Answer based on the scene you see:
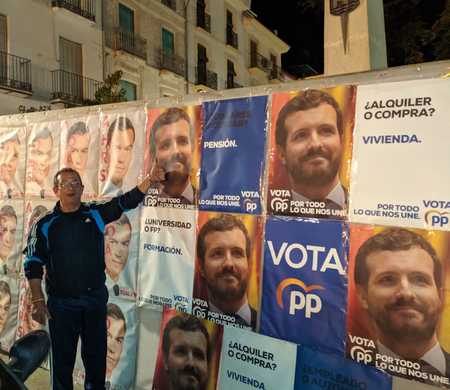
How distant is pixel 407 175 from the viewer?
7.79 feet

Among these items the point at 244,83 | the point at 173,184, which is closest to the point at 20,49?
the point at 173,184

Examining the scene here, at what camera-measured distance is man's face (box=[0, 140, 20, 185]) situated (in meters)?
4.77

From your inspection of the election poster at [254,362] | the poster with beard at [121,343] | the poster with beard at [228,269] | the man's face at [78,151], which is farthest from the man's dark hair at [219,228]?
the man's face at [78,151]

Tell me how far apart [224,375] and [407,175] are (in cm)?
188

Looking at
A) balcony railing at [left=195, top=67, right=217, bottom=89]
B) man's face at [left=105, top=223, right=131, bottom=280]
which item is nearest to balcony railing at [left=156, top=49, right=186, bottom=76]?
balcony railing at [left=195, top=67, right=217, bottom=89]

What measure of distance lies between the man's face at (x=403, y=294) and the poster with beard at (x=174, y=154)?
1.44 m

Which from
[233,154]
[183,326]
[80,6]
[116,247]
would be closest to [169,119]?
[233,154]

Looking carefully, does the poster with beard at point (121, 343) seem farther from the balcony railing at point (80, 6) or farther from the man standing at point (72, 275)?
the balcony railing at point (80, 6)

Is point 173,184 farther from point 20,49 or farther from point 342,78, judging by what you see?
point 20,49

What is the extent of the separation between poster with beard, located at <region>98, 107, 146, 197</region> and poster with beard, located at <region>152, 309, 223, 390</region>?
1162 millimetres

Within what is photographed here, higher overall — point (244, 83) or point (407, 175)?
point (244, 83)

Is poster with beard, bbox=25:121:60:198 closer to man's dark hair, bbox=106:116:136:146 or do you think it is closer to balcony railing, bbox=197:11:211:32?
man's dark hair, bbox=106:116:136:146

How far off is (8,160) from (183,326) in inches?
113

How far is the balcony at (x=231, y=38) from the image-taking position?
101ft
